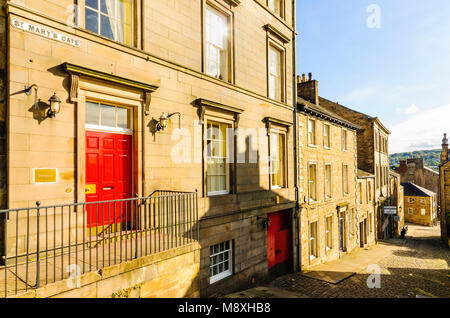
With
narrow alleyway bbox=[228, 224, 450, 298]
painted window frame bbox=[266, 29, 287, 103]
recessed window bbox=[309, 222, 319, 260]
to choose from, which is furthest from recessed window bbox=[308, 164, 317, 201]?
painted window frame bbox=[266, 29, 287, 103]

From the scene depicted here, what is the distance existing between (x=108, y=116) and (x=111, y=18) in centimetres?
255

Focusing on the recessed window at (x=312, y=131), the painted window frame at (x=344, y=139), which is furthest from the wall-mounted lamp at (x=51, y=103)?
the painted window frame at (x=344, y=139)

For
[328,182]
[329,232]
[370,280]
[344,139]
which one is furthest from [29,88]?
[344,139]

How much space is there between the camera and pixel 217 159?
9.80 m

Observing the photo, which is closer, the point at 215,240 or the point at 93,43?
the point at 93,43

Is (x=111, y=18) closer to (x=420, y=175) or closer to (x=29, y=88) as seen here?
(x=29, y=88)

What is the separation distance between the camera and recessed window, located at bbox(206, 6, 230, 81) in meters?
9.83

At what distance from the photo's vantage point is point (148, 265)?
5188 mm

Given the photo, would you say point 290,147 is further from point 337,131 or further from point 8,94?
point 8,94

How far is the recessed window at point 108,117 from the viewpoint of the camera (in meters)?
6.54

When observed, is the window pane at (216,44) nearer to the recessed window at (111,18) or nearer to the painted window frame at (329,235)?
the recessed window at (111,18)

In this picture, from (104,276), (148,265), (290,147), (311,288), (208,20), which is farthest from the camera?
(290,147)
